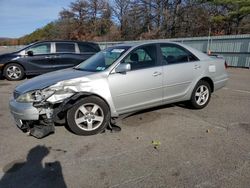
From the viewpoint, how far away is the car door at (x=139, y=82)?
423 centimetres

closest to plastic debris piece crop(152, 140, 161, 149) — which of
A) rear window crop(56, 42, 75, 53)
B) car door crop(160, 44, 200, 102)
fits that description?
car door crop(160, 44, 200, 102)

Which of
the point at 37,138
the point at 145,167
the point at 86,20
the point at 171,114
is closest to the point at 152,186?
the point at 145,167

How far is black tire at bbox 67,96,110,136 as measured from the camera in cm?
396

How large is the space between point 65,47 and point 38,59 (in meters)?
1.28

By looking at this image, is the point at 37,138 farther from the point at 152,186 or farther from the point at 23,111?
the point at 152,186

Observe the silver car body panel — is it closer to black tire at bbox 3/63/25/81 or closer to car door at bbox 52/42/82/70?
car door at bbox 52/42/82/70

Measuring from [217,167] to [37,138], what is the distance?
2813 mm

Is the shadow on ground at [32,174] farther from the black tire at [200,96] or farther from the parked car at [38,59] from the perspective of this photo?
the parked car at [38,59]

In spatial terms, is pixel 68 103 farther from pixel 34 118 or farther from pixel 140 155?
pixel 140 155

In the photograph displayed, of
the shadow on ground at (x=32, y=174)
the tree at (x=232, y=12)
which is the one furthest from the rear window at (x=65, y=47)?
the tree at (x=232, y=12)

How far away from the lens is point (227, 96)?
6738mm

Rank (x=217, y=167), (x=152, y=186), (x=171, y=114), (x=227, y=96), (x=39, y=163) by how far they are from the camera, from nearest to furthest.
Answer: (x=152, y=186) → (x=217, y=167) → (x=39, y=163) → (x=171, y=114) → (x=227, y=96)

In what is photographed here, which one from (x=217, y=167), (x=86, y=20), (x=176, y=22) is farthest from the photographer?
(x=86, y=20)

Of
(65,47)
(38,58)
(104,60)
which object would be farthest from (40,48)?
(104,60)
